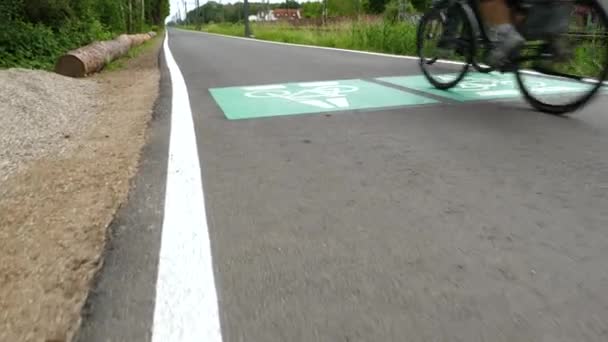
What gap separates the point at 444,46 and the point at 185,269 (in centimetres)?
456

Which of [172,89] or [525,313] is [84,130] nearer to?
[172,89]

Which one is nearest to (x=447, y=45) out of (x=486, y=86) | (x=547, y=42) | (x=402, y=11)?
(x=486, y=86)

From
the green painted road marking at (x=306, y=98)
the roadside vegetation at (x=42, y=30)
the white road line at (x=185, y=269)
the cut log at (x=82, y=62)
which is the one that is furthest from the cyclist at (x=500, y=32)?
the roadside vegetation at (x=42, y=30)

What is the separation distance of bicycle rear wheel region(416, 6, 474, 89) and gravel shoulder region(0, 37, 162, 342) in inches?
128

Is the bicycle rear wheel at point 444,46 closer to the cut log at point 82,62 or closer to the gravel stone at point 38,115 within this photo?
the gravel stone at point 38,115

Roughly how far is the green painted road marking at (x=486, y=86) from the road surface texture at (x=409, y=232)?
1177 millimetres

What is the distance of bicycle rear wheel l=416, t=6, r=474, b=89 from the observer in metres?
5.25

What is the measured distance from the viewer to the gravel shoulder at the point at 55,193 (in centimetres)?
170

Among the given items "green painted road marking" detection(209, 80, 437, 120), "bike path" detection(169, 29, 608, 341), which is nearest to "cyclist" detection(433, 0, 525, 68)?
"bike path" detection(169, 29, 608, 341)

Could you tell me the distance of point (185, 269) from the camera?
196cm

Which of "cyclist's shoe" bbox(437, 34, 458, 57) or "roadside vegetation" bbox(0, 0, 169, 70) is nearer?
"cyclist's shoe" bbox(437, 34, 458, 57)

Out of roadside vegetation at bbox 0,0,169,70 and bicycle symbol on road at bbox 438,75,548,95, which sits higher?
roadside vegetation at bbox 0,0,169,70

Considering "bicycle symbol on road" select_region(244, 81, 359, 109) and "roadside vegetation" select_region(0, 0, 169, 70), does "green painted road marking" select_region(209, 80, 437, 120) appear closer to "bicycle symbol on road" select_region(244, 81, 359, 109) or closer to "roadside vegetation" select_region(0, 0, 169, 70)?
"bicycle symbol on road" select_region(244, 81, 359, 109)

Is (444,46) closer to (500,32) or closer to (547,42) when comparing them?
(500,32)
